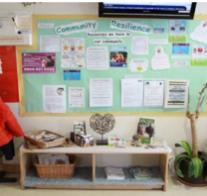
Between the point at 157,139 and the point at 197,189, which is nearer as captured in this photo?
the point at 197,189

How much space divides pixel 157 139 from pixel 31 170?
4.24 feet

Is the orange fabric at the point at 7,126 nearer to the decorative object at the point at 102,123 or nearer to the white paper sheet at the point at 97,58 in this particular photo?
the decorative object at the point at 102,123

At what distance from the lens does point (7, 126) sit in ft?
8.93

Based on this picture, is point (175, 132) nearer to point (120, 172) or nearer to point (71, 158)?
point (120, 172)

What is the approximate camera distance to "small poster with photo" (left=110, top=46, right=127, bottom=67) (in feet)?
9.35

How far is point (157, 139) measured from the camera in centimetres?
298

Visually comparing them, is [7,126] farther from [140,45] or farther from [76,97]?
[140,45]

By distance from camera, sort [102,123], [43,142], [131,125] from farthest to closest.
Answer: [131,125]
[102,123]
[43,142]

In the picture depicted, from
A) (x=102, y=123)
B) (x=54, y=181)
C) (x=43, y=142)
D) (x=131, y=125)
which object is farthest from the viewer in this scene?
(x=131, y=125)

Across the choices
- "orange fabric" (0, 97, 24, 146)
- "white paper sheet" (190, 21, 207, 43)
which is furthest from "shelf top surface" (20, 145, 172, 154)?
"white paper sheet" (190, 21, 207, 43)

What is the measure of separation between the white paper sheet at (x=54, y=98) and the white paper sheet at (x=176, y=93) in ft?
3.32

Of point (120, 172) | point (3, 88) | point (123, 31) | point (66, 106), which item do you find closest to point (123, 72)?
point (123, 31)

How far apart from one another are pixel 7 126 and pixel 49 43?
0.86 meters

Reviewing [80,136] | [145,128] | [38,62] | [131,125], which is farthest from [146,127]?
[38,62]
